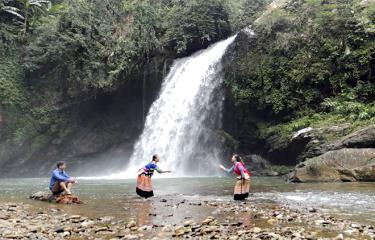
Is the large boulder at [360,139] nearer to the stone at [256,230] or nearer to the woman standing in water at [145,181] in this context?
the woman standing in water at [145,181]

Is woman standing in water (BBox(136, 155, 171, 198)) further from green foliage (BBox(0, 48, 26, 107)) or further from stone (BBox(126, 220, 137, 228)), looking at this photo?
green foliage (BBox(0, 48, 26, 107))

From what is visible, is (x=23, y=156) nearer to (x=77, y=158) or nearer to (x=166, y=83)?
(x=77, y=158)

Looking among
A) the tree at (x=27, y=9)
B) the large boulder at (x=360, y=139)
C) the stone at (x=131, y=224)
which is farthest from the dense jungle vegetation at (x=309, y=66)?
the tree at (x=27, y=9)

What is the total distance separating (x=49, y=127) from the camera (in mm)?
30781

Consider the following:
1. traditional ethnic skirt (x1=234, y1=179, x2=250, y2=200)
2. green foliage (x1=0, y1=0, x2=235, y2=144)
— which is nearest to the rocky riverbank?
traditional ethnic skirt (x1=234, y1=179, x2=250, y2=200)

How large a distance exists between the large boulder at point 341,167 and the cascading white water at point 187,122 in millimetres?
9524

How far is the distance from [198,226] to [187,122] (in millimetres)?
18512

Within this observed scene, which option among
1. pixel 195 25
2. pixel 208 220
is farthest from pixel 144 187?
pixel 195 25

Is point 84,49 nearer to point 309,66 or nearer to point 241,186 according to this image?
point 309,66

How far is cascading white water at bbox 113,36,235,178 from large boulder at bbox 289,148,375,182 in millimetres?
9524

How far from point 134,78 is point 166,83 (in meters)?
2.47

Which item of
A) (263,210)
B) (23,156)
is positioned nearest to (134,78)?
(23,156)

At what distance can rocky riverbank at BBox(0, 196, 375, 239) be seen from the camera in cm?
693

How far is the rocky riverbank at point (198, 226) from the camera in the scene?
6.93 metres
